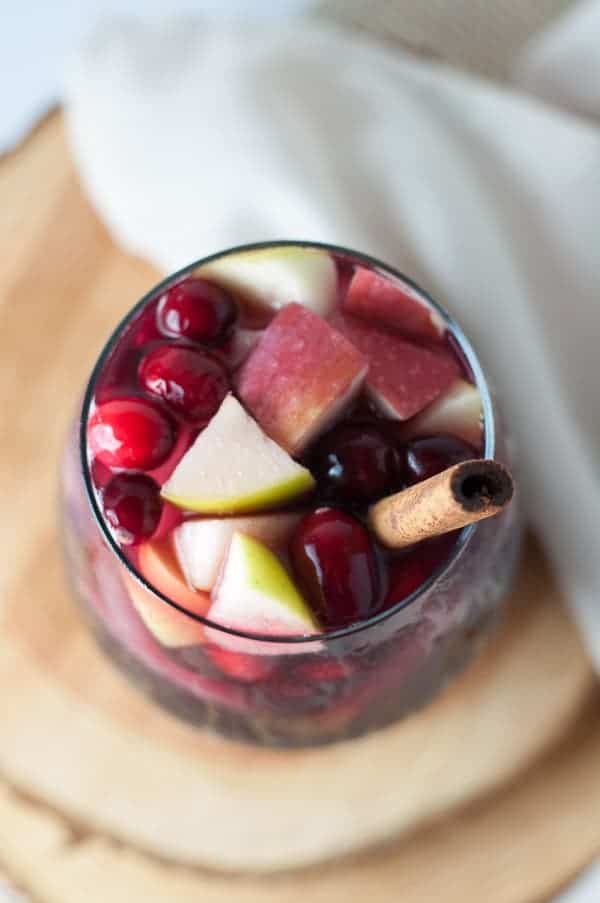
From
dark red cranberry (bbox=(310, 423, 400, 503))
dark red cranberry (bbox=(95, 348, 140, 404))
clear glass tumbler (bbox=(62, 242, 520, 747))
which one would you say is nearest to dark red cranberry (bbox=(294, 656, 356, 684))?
clear glass tumbler (bbox=(62, 242, 520, 747))

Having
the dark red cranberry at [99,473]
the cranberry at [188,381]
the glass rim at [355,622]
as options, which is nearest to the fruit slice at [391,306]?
the glass rim at [355,622]

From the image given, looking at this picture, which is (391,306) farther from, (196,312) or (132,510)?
(132,510)

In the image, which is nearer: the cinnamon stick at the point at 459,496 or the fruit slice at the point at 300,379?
the cinnamon stick at the point at 459,496

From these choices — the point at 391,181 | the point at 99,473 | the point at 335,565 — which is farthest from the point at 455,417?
the point at 391,181

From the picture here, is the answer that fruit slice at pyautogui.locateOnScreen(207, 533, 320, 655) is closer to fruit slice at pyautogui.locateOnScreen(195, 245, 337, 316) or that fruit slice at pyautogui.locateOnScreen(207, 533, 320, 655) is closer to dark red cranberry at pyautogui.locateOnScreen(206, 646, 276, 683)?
dark red cranberry at pyautogui.locateOnScreen(206, 646, 276, 683)

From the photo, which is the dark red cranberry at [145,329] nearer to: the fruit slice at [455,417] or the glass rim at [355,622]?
the glass rim at [355,622]

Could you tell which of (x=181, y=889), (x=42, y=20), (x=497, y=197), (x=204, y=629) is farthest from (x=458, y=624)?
(x=42, y=20)

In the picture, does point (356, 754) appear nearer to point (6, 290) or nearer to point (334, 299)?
point (334, 299)
